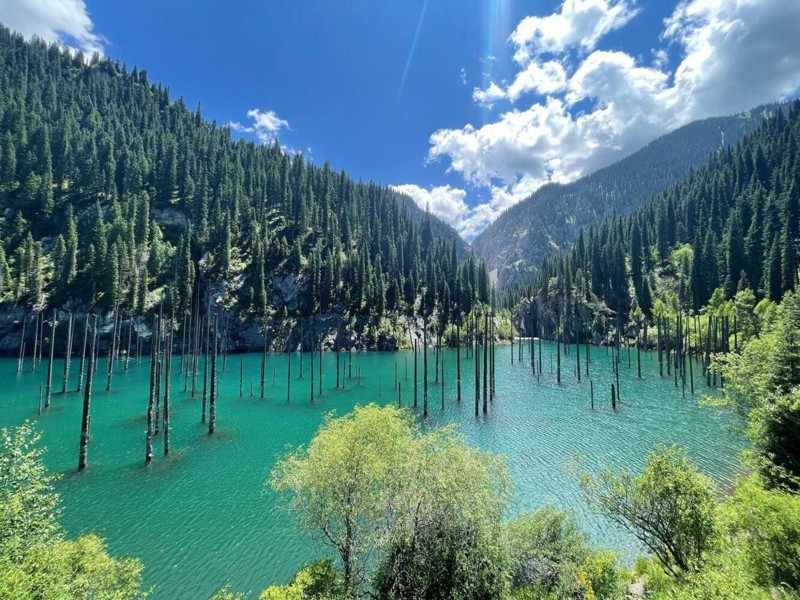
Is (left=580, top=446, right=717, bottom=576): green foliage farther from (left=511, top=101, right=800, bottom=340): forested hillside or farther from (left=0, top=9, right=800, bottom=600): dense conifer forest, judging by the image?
(left=511, top=101, right=800, bottom=340): forested hillside

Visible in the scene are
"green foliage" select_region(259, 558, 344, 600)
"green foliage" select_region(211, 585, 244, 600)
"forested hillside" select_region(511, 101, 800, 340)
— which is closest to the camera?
"green foliage" select_region(211, 585, 244, 600)

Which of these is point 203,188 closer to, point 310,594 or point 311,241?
point 311,241

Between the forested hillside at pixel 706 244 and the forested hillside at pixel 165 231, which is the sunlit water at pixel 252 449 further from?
the forested hillside at pixel 706 244

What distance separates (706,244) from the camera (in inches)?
5438

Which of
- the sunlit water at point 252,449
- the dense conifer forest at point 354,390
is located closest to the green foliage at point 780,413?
the dense conifer forest at point 354,390

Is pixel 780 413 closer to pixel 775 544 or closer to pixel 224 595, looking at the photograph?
pixel 775 544

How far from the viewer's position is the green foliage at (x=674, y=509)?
1723 cm

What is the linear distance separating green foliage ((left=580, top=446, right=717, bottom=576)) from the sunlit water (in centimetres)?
1026

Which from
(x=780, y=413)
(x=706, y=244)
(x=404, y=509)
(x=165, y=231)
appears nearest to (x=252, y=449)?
(x=404, y=509)

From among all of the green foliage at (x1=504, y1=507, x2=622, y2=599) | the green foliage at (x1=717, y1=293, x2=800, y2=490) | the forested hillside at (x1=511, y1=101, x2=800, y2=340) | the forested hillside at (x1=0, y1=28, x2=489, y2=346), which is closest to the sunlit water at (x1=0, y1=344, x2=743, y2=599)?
the green foliage at (x1=504, y1=507, x2=622, y2=599)

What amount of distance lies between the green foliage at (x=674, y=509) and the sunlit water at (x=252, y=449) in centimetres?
1026

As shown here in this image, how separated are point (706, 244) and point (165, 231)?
216879 millimetres

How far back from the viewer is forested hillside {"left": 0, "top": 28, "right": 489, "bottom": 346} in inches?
4690

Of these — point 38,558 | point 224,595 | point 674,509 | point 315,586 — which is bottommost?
point 315,586
